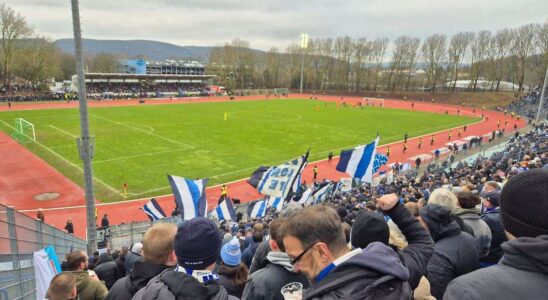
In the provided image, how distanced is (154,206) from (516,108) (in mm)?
72532

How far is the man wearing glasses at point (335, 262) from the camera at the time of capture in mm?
2092

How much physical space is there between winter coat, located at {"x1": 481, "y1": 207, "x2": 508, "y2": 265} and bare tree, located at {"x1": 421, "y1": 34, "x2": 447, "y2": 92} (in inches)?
4120

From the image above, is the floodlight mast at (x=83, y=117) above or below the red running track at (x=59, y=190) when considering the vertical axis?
above

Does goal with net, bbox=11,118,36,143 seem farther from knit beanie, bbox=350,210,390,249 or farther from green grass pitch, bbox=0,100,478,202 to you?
knit beanie, bbox=350,210,390,249

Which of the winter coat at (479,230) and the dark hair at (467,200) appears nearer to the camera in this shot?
the winter coat at (479,230)

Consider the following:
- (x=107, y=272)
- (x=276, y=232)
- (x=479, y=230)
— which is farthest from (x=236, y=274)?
(x=107, y=272)

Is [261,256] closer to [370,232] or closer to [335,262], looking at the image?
[370,232]

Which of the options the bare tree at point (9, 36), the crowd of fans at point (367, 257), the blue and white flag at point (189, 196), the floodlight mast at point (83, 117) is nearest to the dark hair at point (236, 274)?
the crowd of fans at point (367, 257)

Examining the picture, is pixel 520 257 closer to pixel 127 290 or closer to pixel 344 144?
pixel 127 290

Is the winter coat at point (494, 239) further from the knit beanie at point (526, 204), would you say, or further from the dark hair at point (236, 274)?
the dark hair at point (236, 274)

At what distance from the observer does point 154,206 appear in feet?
54.9

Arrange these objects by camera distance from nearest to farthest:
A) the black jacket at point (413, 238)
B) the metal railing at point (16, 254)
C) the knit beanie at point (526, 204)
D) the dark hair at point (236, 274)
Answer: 1. the knit beanie at point (526, 204)
2. the black jacket at point (413, 238)
3. the dark hair at point (236, 274)
4. the metal railing at point (16, 254)

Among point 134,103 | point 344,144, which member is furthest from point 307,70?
point 344,144

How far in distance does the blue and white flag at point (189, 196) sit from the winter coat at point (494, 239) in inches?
380
